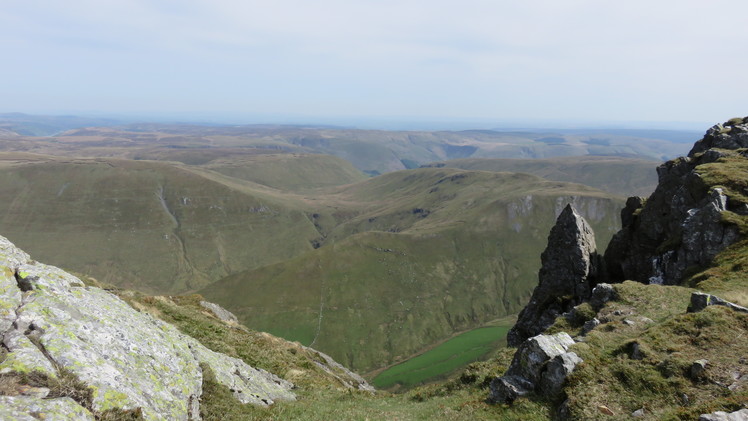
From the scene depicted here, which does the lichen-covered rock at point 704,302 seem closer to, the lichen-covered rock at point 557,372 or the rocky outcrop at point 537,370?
the rocky outcrop at point 537,370

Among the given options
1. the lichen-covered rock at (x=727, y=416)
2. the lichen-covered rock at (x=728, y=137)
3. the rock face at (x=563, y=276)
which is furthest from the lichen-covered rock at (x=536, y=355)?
the lichen-covered rock at (x=728, y=137)

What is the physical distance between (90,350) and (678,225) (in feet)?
219

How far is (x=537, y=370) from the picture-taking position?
21.4m

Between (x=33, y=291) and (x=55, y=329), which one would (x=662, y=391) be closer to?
(x=55, y=329)

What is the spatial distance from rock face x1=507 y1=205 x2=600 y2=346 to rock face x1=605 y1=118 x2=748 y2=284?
18.1 ft

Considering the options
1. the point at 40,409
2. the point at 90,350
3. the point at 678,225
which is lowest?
the point at 678,225

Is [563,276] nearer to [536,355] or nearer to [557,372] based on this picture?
[536,355]

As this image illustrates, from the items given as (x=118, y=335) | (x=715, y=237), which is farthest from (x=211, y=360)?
(x=715, y=237)

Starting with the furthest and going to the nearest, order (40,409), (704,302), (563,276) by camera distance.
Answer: (563,276) < (704,302) < (40,409)

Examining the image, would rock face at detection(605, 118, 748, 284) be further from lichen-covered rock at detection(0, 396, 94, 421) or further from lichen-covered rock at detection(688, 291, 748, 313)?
lichen-covered rock at detection(0, 396, 94, 421)

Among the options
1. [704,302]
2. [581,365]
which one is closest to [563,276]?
[704,302]

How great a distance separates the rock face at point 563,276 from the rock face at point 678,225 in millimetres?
5518

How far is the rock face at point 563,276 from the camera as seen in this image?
55.7 metres

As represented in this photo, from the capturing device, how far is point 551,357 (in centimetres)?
2134
